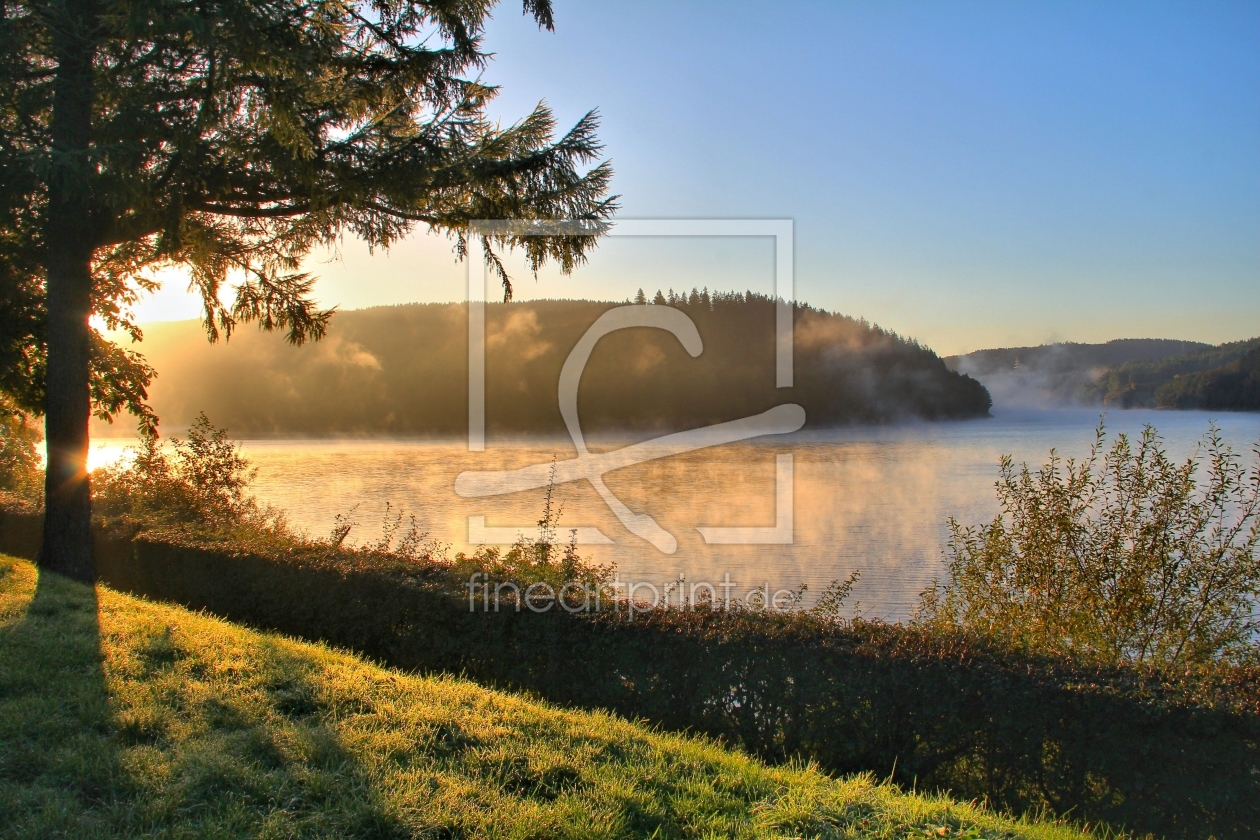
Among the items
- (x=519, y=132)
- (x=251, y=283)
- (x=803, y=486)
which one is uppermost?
(x=519, y=132)

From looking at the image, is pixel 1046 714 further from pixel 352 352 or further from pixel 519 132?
pixel 352 352

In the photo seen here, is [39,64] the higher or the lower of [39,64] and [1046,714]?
the higher

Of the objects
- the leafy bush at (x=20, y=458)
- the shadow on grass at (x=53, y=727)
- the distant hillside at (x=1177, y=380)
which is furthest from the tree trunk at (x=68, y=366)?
the distant hillside at (x=1177, y=380)

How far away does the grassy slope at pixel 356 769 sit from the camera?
328 cm

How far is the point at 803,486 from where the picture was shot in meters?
27.1

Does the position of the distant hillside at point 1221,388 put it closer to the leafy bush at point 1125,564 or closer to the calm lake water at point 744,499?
the calm lake water at point 744,499

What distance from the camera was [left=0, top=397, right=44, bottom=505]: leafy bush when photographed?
15.6 metres

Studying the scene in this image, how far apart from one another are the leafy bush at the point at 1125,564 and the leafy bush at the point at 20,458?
16092 mm

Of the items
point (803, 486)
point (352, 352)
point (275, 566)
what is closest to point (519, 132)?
point (275, 566)

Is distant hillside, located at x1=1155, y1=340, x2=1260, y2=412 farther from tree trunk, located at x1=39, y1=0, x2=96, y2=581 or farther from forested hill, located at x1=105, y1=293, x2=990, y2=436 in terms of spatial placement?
forested hill, located at x1=105, y1=293, x2=990, y2=436

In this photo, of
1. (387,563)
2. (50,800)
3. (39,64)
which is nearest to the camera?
(50,800)

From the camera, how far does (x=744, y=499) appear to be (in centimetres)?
2364

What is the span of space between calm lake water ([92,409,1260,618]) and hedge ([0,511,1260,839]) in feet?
13.9

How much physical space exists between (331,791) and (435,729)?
78 centimetres
